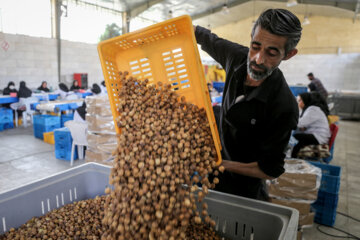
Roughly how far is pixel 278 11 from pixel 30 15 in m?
10.4

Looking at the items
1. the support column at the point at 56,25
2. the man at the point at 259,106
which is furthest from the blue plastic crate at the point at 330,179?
the support column at the point at 56,25

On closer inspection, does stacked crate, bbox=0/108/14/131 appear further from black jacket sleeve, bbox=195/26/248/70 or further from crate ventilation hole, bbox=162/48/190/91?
crate ventilation hole, bbox=162/48/190/91

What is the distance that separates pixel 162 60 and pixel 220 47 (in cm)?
50

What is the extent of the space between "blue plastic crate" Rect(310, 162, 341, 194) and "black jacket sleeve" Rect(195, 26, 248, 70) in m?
1.77

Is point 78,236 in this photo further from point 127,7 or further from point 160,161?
point 127,7

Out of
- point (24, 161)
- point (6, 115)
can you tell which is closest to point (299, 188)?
point (24, 161)

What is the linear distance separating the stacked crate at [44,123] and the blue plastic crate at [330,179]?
509cm

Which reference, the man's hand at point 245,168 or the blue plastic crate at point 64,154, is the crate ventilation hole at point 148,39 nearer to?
the man's hand at point 245,168

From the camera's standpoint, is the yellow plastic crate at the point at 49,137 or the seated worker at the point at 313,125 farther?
the yellow plastic crate at the point at 49,137

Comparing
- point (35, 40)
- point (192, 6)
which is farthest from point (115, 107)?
point (192, 6)

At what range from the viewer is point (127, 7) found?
12070 millimetres

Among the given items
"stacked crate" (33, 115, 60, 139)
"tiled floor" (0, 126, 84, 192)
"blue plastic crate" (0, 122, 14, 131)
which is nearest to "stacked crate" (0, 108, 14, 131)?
"blue plastic crate" (0, 122, 14, 131)

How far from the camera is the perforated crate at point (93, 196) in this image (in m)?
0.96

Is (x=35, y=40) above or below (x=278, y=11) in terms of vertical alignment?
above
